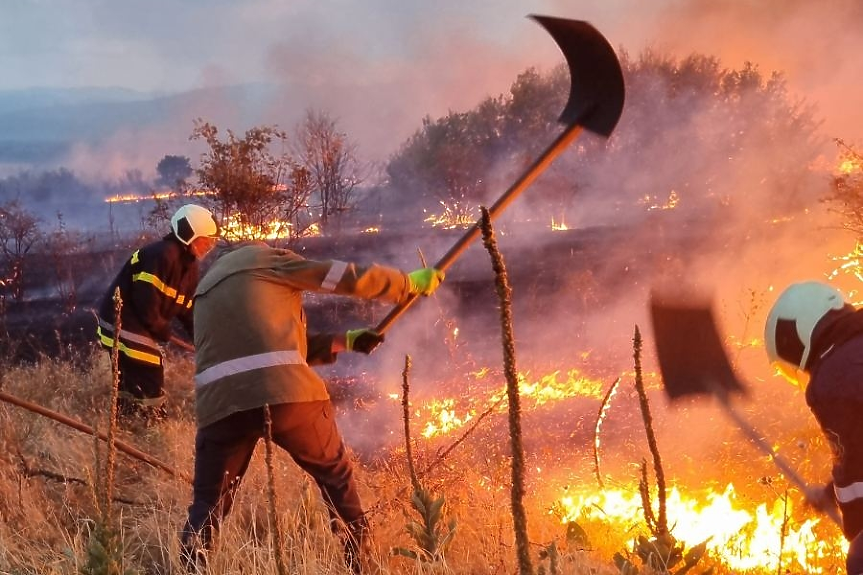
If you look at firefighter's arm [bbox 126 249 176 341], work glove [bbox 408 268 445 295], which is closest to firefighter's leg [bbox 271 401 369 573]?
work glove [bbox 408 268 445 295]

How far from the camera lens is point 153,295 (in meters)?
5.72

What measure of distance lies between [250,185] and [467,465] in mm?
5788

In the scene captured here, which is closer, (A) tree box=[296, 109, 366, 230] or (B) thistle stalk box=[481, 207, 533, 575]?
(B) thistle stalk box=[481, 207, 533, 575]

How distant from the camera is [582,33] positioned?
10.6ft

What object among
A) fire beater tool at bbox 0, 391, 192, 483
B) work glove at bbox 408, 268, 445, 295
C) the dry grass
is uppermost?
work glove at bbox 408, 268, 445, 295

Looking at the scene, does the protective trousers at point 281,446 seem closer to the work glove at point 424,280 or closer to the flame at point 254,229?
the work glove at point 424,280

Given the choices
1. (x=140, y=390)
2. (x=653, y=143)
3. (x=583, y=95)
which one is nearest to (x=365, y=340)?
(x=583, y=95)

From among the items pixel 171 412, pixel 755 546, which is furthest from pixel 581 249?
pixel 755 546

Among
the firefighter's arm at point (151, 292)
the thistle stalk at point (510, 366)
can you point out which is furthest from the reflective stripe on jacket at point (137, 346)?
the thistle stalk at point (510, 366)

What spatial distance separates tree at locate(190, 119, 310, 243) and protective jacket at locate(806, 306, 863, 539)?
7.96 meters

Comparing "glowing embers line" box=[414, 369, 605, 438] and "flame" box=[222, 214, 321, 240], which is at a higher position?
"flame" box=[222, 214, 321, 240]

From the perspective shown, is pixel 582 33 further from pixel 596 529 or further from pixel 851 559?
pixel 596 529

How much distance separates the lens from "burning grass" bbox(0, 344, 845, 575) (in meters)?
3.46

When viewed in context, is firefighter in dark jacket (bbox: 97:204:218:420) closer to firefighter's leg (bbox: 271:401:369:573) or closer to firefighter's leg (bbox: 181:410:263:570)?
firefighter's leg (bbox: 181:410:263:570)
